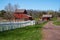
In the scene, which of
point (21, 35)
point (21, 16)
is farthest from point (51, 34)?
point (21, 16)

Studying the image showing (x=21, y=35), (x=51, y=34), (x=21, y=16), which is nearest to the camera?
(x=21, y=35)

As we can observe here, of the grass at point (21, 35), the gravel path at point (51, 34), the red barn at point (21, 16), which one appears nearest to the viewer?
the grass at point (21, 35)

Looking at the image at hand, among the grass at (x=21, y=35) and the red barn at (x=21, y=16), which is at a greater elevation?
the grass at (x=21, y=35)

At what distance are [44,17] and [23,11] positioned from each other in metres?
31.7

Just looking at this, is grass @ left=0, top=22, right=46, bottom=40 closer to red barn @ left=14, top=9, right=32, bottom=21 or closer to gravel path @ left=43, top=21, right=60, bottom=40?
gravel path @ left=43, top=21, right=60, bottom=40

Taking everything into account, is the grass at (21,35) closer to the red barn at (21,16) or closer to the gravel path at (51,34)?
the gravel path at (51,34)

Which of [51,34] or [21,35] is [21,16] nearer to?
[51,34]

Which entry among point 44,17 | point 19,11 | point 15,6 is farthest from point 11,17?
point 44,17

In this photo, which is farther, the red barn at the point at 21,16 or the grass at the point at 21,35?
the red barn at the point at 21,16

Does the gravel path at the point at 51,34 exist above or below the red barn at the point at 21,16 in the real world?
above

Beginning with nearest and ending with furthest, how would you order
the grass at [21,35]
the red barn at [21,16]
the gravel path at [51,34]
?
the grass at [21,35]
the gravel path at [51,34]
the red barn at [21,16]

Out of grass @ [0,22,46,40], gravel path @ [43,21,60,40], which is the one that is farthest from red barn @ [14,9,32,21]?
grass @ [0,22,46,40]

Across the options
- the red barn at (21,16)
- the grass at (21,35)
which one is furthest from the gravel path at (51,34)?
the red barn at (21,16)

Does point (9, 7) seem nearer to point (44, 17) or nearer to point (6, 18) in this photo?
point (6, 18)
